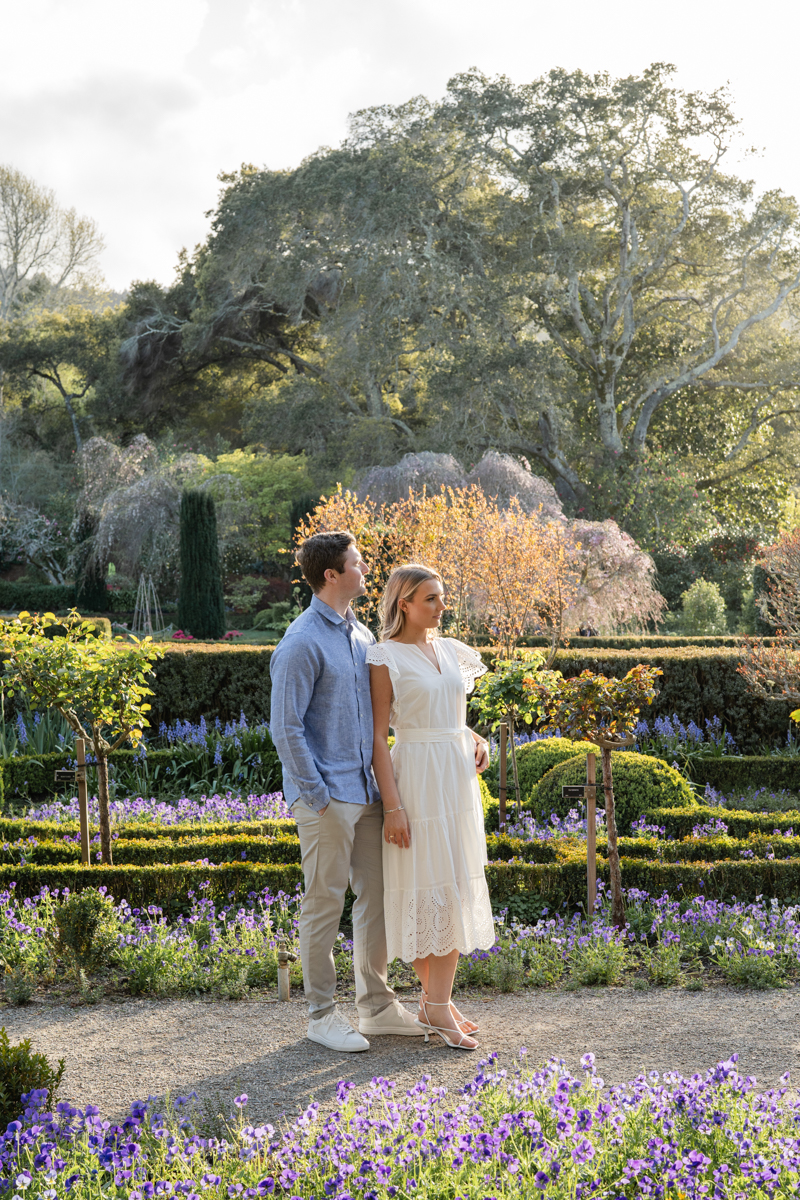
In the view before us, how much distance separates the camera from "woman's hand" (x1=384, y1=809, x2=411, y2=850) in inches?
115

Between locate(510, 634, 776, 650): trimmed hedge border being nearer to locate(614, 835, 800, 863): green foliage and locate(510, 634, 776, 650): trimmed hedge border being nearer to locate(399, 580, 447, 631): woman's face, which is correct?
locate(614, 835, 800, 863): green foliage

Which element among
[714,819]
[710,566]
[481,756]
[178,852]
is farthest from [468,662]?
[710,566]

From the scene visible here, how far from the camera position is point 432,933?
295cm

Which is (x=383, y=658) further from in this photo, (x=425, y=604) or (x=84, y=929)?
(x=84, y=929)

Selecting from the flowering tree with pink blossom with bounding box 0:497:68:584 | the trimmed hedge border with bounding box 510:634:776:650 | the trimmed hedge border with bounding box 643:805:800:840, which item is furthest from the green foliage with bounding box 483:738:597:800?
the flowering tree with pink blossom with bounding box 0:497:68:584

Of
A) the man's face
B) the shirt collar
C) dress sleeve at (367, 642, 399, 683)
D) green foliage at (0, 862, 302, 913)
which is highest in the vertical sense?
the man's face

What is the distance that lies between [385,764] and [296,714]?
0.30 meters

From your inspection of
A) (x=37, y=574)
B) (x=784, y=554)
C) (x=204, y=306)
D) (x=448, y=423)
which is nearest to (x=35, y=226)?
(x=204, y=306)

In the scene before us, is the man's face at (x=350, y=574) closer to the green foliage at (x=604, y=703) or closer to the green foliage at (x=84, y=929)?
the green foliage at (x=604, y=703)

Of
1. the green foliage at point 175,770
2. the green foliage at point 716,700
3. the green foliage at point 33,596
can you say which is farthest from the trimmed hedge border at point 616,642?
the green foliage at point 33,596

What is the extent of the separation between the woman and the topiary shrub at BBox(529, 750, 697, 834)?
2.50 meters

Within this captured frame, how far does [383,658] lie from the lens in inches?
118

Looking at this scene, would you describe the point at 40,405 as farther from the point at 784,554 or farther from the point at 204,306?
the point at 784,554

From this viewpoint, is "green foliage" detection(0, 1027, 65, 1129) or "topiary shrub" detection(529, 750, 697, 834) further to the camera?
"topiary shrub" detection(529, 750, 697, 834)
